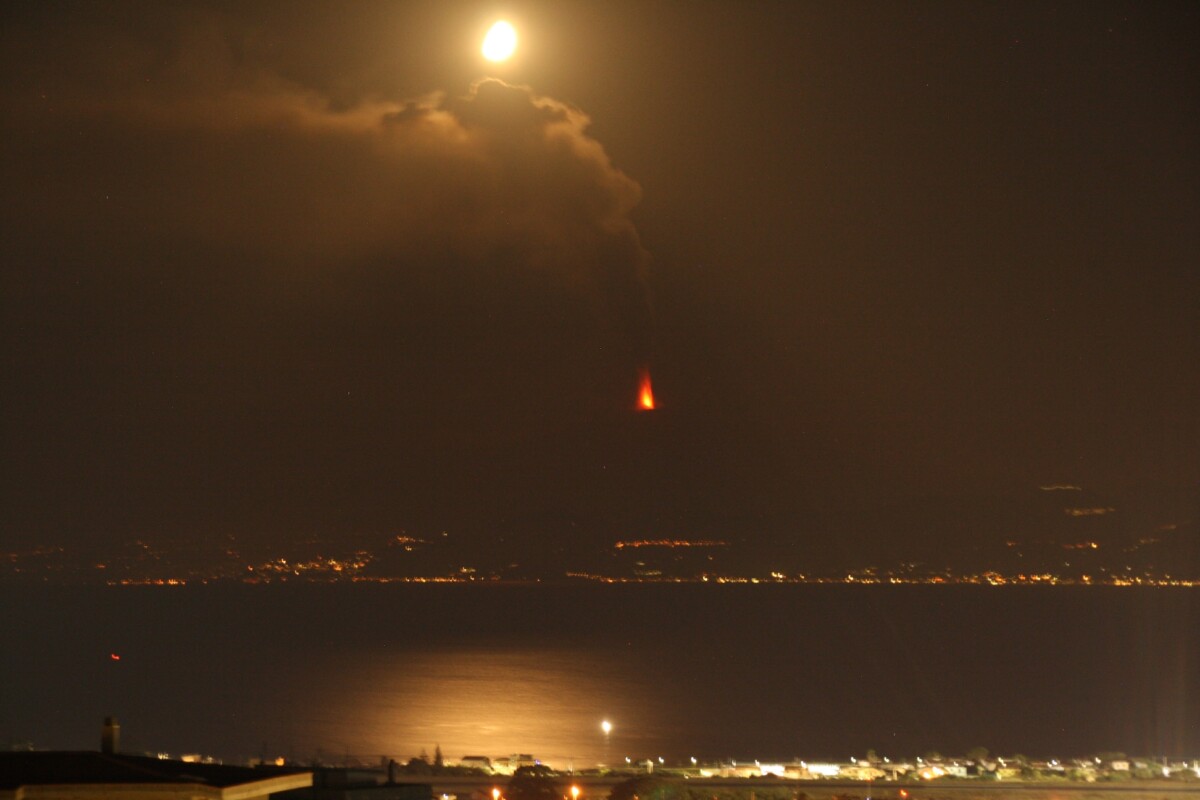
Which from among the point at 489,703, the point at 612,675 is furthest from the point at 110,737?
the point at 612,675

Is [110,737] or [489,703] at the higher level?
[110,737]

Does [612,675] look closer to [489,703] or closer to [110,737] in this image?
[489,703]

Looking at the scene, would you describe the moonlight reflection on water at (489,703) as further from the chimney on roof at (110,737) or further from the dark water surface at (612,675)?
the chimney on roof at (110,737)

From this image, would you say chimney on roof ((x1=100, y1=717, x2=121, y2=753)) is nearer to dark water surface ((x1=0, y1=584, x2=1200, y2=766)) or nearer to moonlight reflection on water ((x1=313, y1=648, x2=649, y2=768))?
moonlight reflection on water ((x1=313, y1=648, x2=649, y2=768))

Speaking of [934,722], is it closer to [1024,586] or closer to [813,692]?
[813,692]

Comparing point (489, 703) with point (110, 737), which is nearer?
point (110, 737)

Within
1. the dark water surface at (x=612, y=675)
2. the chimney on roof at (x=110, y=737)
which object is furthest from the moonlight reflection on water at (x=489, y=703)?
the chimney on roof at (x=110, y=737)

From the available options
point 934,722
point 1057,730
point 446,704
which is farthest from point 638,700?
point 1057,730

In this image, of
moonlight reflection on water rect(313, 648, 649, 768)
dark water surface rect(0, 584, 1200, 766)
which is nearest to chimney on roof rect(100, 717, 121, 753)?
moonlight reflection on water rect(313, 648, 649, 768)
